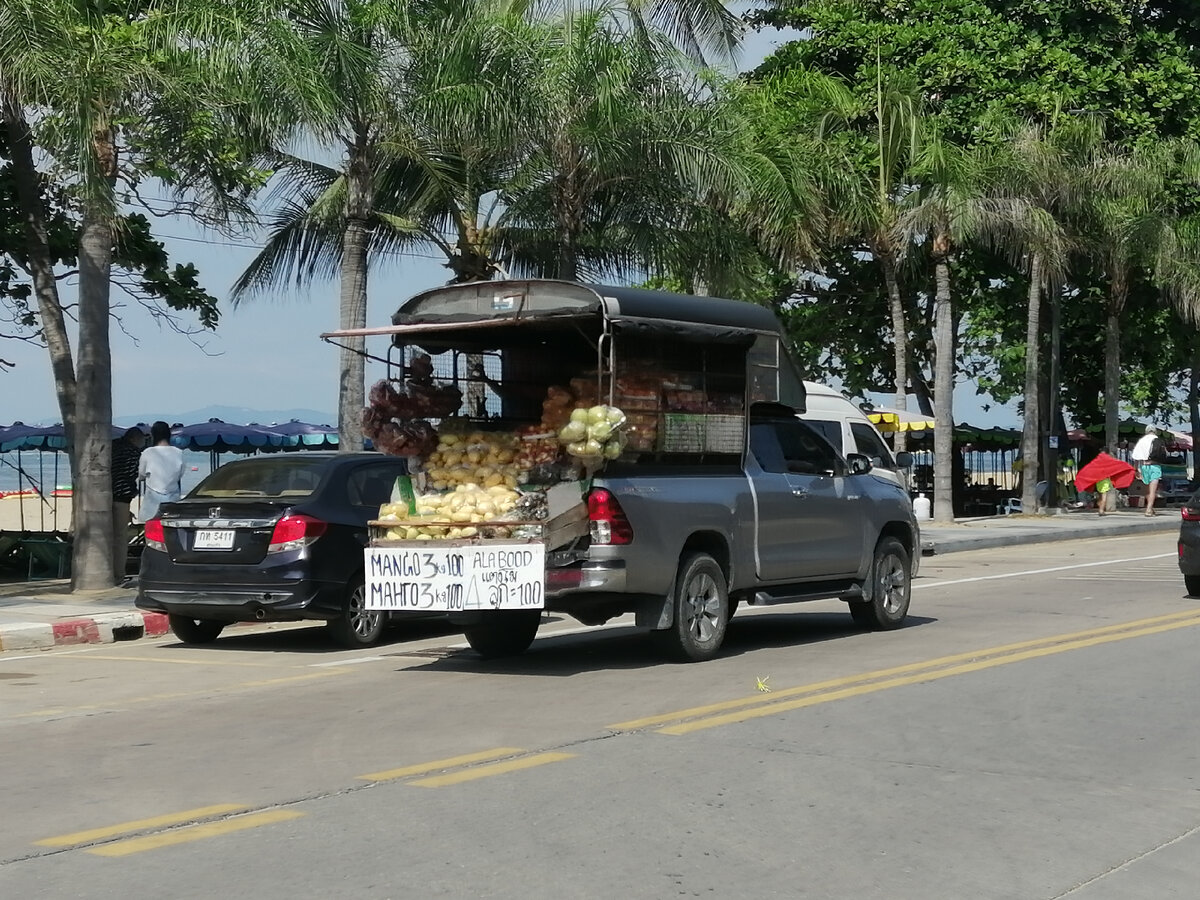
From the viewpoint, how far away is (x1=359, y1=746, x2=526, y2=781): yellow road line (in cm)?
752

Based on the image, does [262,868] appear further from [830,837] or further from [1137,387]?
[1137,387]

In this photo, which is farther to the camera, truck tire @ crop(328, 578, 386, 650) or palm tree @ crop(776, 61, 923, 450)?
palm tree @ crop(776, 61, 923, 450)

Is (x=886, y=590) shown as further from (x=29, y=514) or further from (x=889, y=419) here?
(x=29, y=514)

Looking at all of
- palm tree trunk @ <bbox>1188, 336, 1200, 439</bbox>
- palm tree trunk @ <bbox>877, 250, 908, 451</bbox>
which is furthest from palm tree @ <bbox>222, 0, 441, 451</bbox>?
palm tree trunk @ <bbox>1188, 336, 1200, 439</bbox>

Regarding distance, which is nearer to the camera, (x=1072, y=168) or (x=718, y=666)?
(x=718, y=666)

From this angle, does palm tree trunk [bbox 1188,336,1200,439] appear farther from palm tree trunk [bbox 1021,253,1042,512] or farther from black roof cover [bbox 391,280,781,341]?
black roof cover [bbox 391,280,781,341]

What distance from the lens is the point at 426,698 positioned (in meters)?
10.1

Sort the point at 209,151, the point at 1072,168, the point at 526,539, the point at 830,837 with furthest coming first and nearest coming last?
the point at 1072,168, the point at 209,151, the point at 526,539, the point at 830,837

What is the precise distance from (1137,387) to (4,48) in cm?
3572

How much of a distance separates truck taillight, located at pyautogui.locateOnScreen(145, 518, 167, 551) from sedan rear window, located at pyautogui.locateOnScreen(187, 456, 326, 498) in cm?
39

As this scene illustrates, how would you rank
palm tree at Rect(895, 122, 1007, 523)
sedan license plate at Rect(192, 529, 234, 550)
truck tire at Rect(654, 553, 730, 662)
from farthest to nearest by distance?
palm tree at Rect(895, 122, 1007, 523) < sedan license plate at Rect(192, 529, 234, 550) < truck tire at Rect(654, 553, 730, 662)

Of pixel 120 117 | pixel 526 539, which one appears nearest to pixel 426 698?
pixel 526 539

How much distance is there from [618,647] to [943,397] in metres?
21.7

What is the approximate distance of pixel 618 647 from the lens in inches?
506
